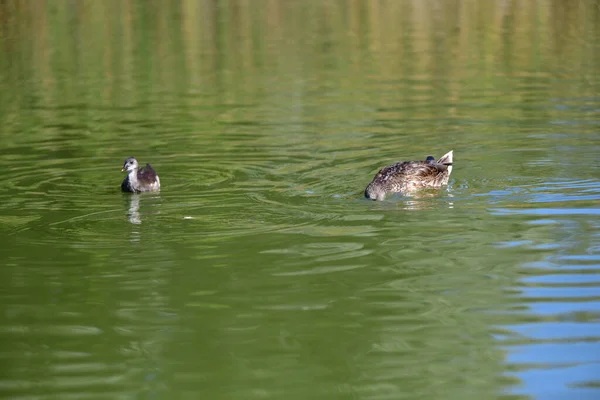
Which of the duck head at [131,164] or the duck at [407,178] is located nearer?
the duck at [407,178]

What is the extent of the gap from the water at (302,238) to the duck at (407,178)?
168mm

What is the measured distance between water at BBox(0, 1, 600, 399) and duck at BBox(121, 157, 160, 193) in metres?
0.20

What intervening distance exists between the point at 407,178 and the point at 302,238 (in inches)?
90.1

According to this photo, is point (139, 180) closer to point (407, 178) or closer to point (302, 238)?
point (302, 238)

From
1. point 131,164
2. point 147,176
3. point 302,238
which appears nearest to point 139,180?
point 147,176

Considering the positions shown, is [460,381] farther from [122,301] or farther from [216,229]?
[216,229]

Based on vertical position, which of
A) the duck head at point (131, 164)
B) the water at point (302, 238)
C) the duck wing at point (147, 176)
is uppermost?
the duck head at point (131, 164)

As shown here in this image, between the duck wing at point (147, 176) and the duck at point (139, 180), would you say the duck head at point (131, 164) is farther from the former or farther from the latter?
the duck wing at point (147, 176)

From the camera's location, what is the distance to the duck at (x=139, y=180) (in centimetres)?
1457

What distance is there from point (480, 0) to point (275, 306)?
3847 cm

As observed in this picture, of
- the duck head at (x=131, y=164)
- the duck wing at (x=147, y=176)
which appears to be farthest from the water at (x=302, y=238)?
the duck head at (x=131, y=164)

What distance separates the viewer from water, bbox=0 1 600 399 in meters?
8.56

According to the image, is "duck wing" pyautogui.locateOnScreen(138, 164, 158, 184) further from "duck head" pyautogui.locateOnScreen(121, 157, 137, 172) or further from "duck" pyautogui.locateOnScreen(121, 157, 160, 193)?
"duck head" pyautogui.locateOnScreen(121, 157, 137, 172)

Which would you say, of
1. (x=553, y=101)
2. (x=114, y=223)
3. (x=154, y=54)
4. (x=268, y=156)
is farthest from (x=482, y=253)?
(x=154, y=54)
